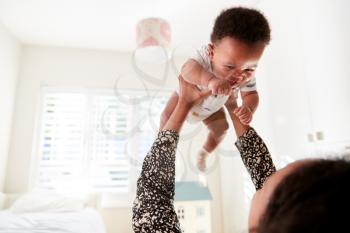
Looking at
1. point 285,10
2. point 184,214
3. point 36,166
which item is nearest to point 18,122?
point 36,166

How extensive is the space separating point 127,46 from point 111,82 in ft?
1.52

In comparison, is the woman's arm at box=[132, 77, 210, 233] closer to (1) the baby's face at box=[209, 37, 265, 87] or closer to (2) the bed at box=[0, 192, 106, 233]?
(1) the baby's face at box=[209, 37, 265, 87]

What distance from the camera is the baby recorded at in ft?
1.71

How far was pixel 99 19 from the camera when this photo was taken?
2.51 metres

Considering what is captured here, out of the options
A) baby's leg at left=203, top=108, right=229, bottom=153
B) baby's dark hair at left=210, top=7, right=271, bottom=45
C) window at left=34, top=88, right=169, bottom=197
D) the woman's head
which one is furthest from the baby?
window at left=34, top=88, right=169, bottom=197

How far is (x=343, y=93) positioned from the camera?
1.24m

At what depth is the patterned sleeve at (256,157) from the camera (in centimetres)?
55

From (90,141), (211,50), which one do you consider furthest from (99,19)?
(211,50)

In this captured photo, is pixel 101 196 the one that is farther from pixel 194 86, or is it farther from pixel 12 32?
pixel 194 86

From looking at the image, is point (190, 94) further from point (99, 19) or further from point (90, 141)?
point (90, 141)

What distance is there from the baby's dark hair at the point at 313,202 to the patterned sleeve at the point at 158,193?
0.20 metres

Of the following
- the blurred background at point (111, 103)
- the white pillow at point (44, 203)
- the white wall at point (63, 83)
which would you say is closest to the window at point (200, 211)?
the blurred background at point (111, 103)

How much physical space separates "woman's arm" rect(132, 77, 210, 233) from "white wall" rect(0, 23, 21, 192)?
2.64 m

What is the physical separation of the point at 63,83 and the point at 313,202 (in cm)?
312
